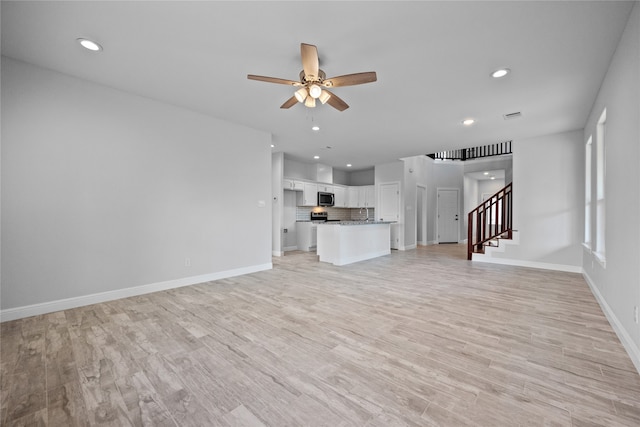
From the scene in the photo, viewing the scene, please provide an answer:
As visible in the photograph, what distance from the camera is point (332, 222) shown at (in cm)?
662

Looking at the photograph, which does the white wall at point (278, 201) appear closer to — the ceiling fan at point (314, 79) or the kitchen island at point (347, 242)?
the kitchen island at point (347, 242)

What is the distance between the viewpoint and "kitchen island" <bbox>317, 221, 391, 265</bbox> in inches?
232

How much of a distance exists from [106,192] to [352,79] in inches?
132

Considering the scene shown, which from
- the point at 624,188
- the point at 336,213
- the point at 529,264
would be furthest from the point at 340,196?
the point at 624,188

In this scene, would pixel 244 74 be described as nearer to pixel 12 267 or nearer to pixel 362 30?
pixel 362 30

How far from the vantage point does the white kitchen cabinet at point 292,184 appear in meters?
7.57

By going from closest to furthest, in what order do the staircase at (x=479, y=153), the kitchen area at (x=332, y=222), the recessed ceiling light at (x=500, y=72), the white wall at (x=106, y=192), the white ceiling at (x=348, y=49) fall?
the white ceiling at (x=348, y=49)
the white wall at (x=106, y=192)
the recessed ceiling light at (x=500, y=72)
the kitchen area at (x=332, y=222)
the staircase at (x=479, y=153)

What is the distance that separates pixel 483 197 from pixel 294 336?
1191cm

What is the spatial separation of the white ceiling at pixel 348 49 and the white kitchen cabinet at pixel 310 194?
12.5ft

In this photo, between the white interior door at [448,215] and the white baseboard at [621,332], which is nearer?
the white baseboard at [621,332]

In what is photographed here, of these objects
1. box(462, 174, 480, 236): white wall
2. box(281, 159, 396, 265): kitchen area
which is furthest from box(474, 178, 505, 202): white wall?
box(281, 159, 396, 265): kitchen area

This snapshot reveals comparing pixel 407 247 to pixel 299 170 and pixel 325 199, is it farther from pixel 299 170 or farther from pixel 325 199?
pixel 299 170

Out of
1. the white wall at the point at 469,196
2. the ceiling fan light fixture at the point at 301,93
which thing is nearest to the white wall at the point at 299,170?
the ceiling fan light fixture at the point at 301,93

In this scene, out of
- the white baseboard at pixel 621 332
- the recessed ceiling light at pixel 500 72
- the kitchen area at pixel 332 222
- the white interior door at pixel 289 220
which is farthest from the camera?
the white interior door at pixel 289 220
